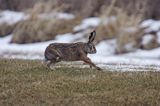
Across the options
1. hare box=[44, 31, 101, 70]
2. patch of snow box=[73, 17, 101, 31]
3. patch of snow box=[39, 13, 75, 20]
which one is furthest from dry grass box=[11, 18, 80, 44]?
hare box=[44, 31, 101, 70]

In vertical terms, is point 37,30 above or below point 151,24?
below

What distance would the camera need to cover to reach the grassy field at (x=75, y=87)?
11.6m

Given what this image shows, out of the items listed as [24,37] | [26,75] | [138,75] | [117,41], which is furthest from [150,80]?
[24,37]

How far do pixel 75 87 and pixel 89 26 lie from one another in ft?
68.1

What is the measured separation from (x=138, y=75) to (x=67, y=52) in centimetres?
166

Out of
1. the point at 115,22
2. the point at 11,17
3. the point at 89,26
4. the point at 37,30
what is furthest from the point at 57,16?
the point at 115,22

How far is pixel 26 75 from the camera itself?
13.5 meters

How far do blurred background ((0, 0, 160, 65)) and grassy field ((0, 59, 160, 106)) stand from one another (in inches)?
589

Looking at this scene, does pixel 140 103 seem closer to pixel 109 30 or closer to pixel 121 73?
pixel 121 73

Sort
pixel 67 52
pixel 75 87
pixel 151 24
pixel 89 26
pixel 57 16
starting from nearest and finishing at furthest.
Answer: pixel 75 87 → pixel 67 52 → pixel 151 24 → pixel 89 26 → pixel 57 16

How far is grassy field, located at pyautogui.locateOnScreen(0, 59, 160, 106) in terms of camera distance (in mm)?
11609

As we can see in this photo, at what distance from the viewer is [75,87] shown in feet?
40.8

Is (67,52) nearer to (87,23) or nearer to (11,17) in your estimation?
(87,23)

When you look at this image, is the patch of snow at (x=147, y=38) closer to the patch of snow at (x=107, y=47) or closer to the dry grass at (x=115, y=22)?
the dry grass at (x=115, y=22)
